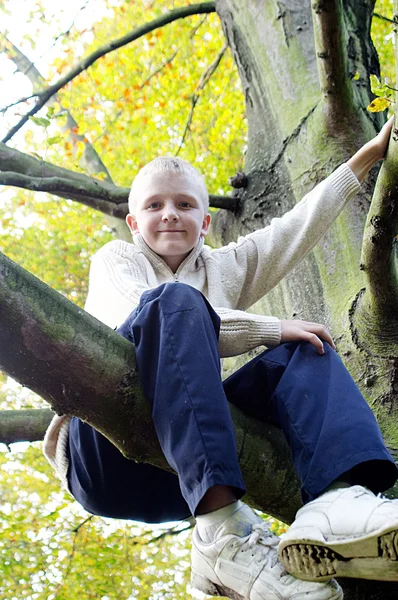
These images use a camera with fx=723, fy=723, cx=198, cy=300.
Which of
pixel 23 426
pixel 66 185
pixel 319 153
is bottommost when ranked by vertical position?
pixel 23 426

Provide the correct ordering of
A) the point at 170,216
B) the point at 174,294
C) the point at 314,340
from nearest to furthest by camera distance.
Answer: the point at 174,294
the point at 314,340
the point at 170,216

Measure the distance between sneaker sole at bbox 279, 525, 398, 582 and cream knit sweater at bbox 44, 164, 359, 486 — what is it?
0.79m

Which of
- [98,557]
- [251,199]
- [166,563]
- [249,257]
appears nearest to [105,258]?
[249,257]

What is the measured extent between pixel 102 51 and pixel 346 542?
13.5 feet

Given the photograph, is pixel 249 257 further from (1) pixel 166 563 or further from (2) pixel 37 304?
(1) pixel 166 563

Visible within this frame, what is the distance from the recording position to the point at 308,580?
180 centimetres

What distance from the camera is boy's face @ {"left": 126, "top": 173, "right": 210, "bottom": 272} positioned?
283 centimetres

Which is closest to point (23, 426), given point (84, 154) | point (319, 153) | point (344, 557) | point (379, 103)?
point (344, 557)

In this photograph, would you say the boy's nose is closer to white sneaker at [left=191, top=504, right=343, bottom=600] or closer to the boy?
the boy

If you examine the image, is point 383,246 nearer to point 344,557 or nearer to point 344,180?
point 344,180

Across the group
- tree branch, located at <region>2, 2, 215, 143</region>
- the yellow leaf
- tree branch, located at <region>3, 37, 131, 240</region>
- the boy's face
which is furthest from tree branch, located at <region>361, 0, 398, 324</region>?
tree branch, located at <region>2, 2, 215, 143</region>

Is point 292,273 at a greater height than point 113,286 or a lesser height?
greater

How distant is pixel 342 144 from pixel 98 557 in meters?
4.45

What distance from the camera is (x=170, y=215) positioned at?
9.18 feet
